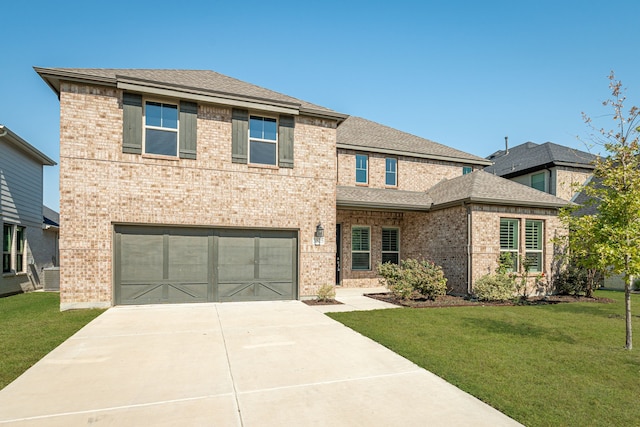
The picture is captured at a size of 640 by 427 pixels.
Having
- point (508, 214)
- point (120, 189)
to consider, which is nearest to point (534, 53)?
point (508, 214)

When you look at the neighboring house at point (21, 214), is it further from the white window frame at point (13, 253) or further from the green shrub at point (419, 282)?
the green shrub at point (419, 282)

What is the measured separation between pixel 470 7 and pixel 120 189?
12067 millimetres

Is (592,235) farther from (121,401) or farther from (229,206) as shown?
(229,206)

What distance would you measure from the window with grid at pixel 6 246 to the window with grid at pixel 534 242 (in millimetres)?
19934

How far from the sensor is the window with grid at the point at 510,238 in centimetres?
1220

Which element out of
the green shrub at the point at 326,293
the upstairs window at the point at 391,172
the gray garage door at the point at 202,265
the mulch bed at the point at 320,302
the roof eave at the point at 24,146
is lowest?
the mulch bed at the point at 320,302

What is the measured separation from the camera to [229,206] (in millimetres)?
10242

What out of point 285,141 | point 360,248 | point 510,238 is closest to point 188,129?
point 285,141

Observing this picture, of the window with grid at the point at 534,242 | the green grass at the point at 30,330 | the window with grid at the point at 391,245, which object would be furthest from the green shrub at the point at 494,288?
the green grass at the point at 30,330

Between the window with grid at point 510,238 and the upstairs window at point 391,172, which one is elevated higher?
the upstairs window at point 391,172

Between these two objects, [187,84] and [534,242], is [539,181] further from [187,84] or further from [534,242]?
[187,84]

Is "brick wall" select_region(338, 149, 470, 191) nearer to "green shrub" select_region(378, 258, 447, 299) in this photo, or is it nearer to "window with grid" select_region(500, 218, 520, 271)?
"window with grid" select_region(500, 218, 520, 271)

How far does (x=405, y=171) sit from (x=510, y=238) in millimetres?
5339

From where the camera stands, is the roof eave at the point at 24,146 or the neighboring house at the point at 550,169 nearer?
the roof eave at the point at 24,146
